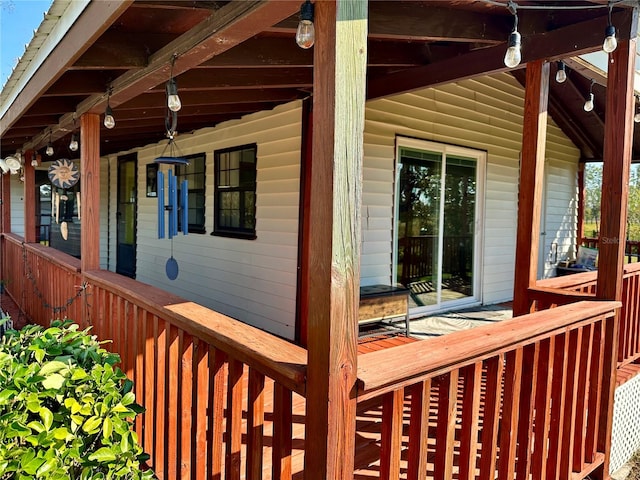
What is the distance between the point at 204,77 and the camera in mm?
3268

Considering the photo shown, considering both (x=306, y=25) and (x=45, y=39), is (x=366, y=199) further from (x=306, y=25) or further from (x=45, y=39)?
(x=306, y=25)

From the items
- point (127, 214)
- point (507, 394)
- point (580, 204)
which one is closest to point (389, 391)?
point (507, 394)

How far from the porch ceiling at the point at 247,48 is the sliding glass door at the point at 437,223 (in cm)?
153

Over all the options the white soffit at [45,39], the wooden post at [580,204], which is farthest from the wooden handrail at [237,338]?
the wooden post at [580,204]

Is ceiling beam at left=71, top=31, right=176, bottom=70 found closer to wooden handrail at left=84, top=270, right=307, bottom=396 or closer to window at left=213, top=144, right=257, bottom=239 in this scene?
wooden handrail at left=84, top=270, right=307, bottom=396

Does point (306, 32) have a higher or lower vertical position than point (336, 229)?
higher

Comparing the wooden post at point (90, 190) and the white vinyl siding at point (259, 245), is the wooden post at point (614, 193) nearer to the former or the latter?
the white vinyl siding at point (259, 245)

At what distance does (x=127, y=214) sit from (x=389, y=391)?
826cm

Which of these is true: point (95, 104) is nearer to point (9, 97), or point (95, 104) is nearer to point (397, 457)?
point (9, 97)

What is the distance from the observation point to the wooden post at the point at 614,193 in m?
2.53

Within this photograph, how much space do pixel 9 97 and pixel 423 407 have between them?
14.4 ft

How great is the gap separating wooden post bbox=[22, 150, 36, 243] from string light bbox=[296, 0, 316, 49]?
229 inches

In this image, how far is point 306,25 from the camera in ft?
4.92

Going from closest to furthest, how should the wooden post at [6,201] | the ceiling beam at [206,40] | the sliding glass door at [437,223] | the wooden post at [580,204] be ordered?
the ceiling beam at [206,40] → the sliding glass door at [437,223] → the wooden post at [6,201] → the wooden post at [580,204]
